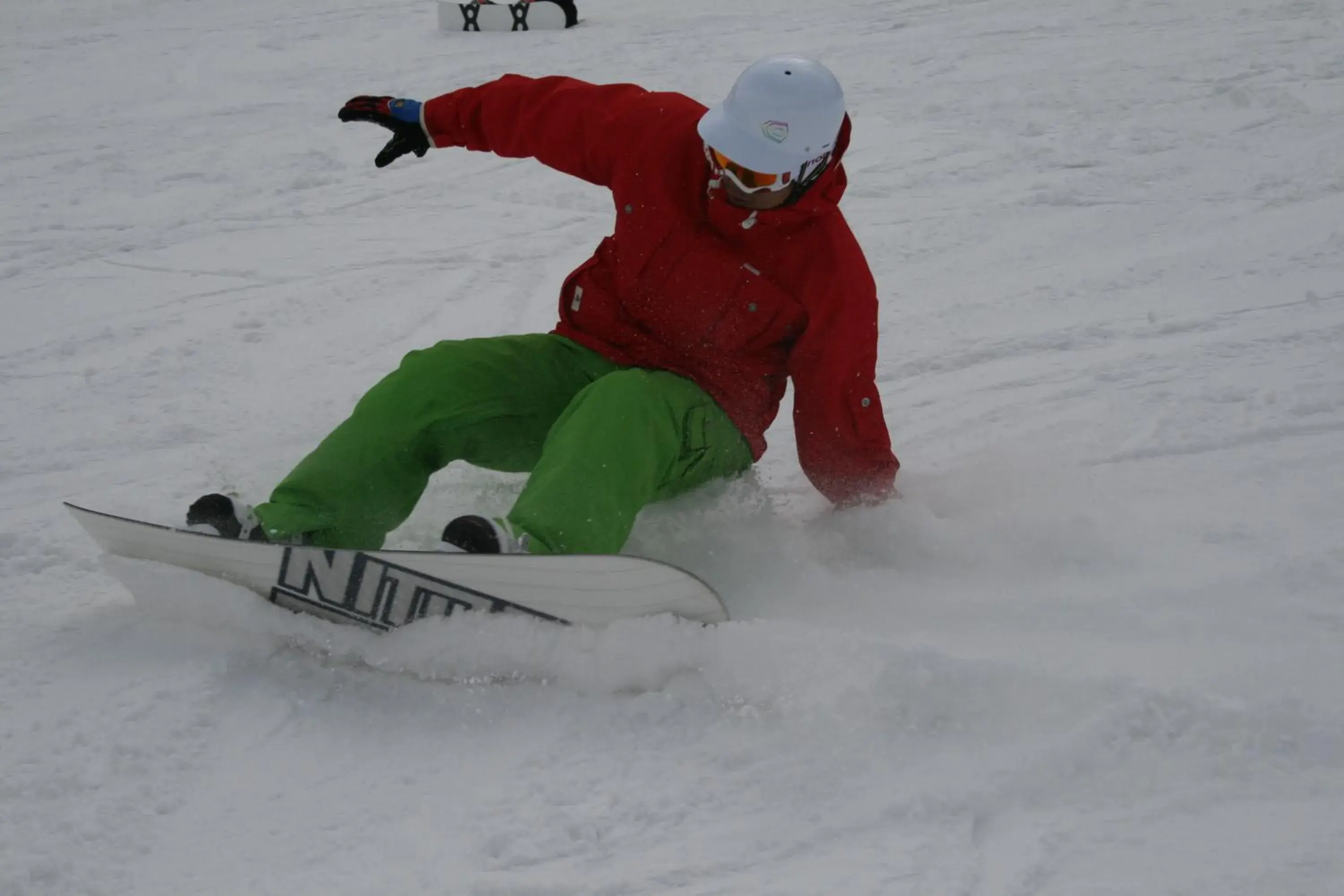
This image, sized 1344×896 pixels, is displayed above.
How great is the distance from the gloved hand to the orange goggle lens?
88 centimetres

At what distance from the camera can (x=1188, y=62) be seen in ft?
23.0

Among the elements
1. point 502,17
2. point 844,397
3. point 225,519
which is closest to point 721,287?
point 844,397

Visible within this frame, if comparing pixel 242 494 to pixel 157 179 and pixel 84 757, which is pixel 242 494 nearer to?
pixel 84 757

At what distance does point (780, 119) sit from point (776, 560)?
1.00m

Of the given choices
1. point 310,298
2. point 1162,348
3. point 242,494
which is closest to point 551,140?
point 242,494

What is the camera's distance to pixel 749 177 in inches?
102

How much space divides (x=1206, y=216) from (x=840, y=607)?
3.35 metres

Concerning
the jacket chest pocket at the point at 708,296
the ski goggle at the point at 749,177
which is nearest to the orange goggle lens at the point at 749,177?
the ski goggle at the point at 749,177

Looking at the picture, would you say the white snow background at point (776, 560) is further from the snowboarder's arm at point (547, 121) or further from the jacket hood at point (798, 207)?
the snowboarder's arm at point (547, 121)

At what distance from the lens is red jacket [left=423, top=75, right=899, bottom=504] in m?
2.74

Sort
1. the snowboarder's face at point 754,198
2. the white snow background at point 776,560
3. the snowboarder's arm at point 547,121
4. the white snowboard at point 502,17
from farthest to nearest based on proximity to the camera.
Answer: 1. the white snowboard at point 502,17
2. the snowboarder's arm at point 547,121
3. the snowboarder's face at point 754,198
4. the white snow background at point 776,560

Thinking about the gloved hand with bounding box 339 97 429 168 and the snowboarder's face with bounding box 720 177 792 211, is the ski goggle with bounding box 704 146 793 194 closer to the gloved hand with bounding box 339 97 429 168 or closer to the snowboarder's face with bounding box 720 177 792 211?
the snowboarder's face with bounding box 720 177 792 211

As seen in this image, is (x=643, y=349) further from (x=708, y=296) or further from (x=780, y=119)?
(x=780, y=119)

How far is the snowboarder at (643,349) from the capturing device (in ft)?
8.13
